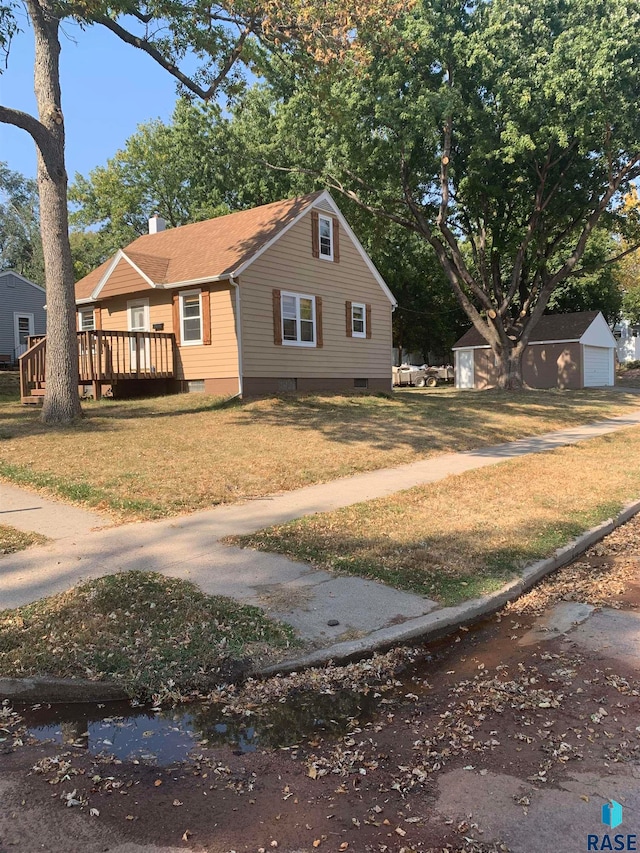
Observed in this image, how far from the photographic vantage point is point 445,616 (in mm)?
4719

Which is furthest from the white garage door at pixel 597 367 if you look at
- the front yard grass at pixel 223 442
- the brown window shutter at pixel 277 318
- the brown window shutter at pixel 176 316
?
the brown window shutter at pixel 176 316

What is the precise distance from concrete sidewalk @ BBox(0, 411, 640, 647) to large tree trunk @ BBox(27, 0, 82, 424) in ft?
18.1

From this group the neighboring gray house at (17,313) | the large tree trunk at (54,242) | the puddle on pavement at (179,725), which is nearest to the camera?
the puddle on pavement at (179,725)

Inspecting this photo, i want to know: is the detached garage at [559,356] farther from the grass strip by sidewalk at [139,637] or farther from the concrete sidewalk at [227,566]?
the grass strip by sidewalk at [139,637]

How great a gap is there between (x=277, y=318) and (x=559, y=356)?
2150cm

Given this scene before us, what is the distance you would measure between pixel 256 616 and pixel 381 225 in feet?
88.3

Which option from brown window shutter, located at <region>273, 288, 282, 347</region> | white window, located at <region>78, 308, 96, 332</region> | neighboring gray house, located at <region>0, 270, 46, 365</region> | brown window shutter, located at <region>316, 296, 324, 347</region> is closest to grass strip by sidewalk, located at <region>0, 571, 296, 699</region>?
brown window shutter, located at <region>273, 288, 282, 347</region>

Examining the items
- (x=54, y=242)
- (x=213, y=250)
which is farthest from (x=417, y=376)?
(x=54, y=242)

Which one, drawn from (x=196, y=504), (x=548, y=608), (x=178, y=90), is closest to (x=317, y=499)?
(x=196, y=504)

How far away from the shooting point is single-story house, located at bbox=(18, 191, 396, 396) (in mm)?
19109

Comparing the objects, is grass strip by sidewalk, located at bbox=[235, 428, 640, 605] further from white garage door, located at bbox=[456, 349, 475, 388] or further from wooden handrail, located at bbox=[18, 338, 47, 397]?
white garage door, located at bbox=[456, 349, 475, 388]

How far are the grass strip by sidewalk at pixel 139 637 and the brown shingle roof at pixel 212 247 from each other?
48.8ft

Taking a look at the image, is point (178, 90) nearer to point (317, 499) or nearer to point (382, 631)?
point (317, 499)

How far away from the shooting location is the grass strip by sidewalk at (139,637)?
383 centimetres
